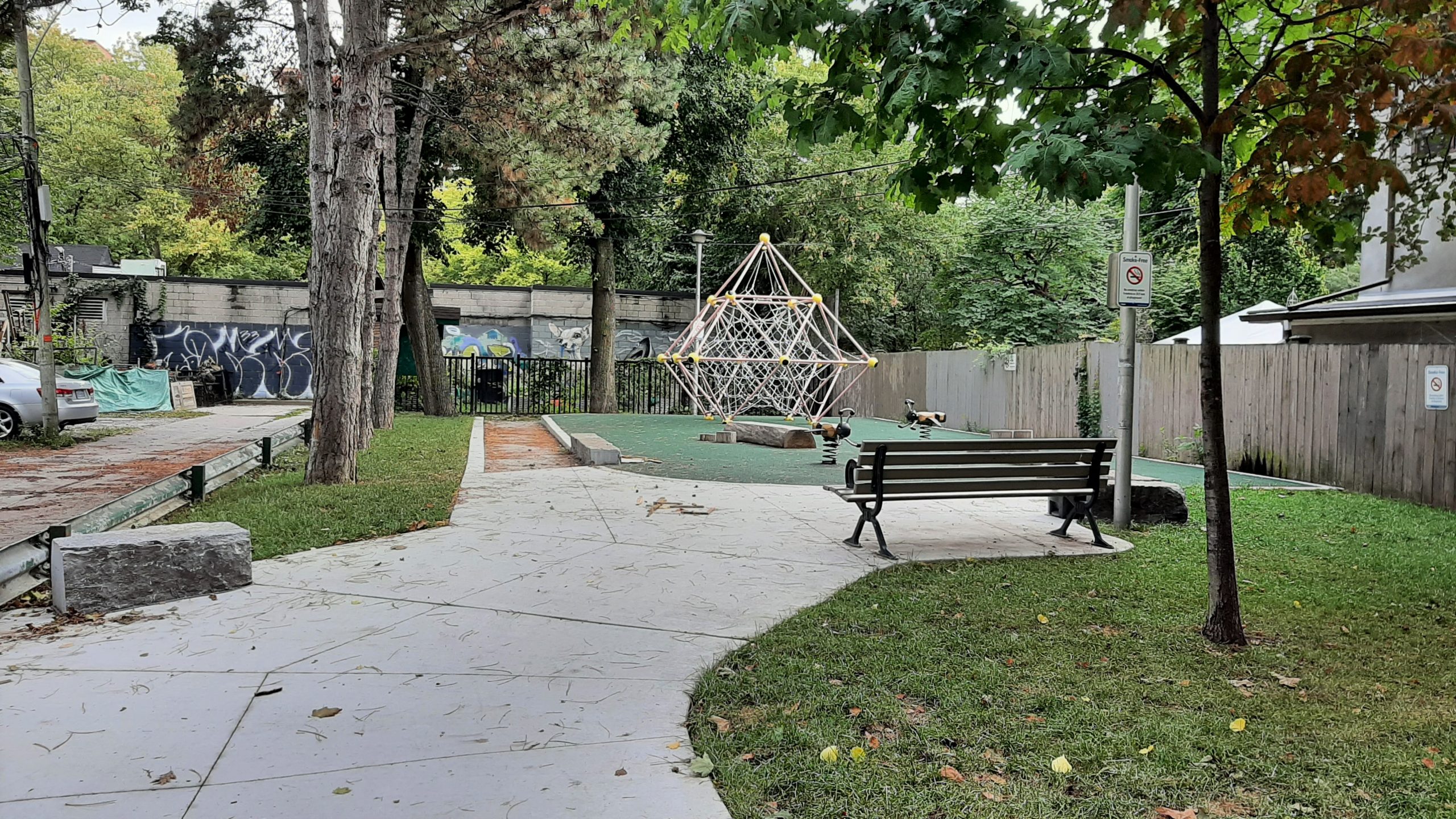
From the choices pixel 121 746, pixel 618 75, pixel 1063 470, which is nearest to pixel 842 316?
pixel 618 75

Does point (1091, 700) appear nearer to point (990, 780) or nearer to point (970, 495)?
point (990, 780)

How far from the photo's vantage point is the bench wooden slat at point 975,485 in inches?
269

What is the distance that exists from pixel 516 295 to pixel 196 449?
2047cm

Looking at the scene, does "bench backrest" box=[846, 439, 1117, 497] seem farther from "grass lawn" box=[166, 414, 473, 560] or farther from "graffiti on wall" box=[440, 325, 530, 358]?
"graffiti on wall" box=[440, 325, 530, 358]

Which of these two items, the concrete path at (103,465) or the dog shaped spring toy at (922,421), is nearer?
the concrete path at (103,465)

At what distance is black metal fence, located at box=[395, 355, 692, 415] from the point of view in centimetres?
2762

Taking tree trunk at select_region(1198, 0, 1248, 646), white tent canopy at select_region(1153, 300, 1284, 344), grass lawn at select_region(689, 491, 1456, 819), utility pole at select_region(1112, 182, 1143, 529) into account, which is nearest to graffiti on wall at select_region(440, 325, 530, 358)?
white tent canopy at select_region(1153, 300, 1284, 344)

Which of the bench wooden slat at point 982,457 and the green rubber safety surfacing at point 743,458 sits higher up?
the bench wooden slat at point 982,457

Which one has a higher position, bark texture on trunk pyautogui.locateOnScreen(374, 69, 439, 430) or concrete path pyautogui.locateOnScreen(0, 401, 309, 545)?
bark texture on trunk pyautogui.locateOnScreen(374, 69, 439, 430)

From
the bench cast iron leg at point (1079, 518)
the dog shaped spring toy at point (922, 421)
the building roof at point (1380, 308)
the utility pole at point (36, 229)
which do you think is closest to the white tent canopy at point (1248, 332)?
the building roof at point (1380, 308)

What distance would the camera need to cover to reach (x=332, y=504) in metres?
8.20

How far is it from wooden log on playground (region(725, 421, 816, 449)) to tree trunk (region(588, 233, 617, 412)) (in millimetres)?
9495

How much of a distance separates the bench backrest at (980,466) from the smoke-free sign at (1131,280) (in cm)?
129

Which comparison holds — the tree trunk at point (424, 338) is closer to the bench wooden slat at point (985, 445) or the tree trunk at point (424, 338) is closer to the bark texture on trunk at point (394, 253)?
the bark texture on trunk at point (394, 253)
